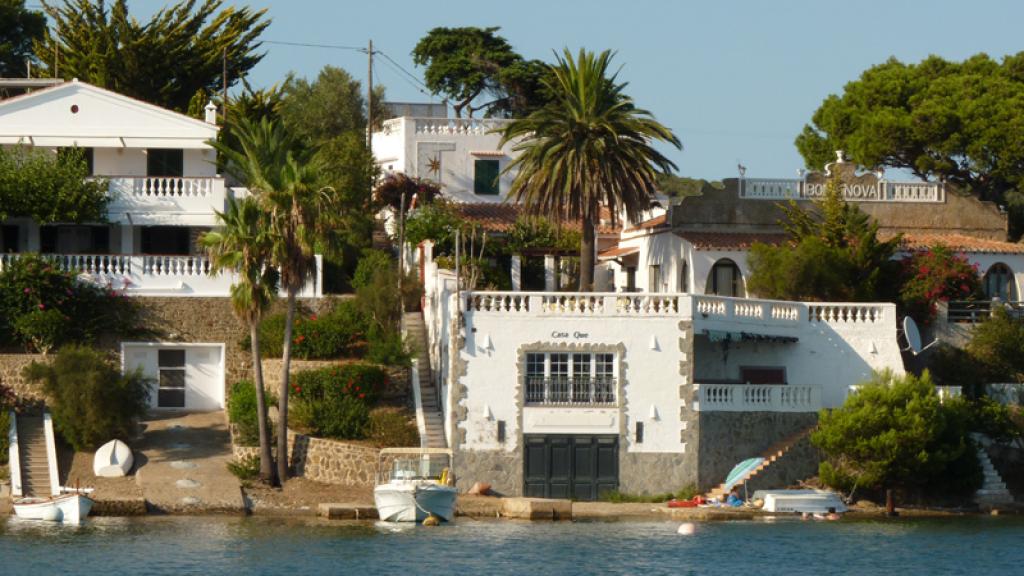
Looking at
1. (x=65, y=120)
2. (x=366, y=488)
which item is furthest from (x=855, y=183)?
(x=65, y=120)

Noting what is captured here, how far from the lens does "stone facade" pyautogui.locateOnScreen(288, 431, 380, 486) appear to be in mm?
49000

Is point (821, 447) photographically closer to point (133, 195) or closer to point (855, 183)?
point (855, 183)

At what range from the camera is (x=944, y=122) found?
70.3 meters

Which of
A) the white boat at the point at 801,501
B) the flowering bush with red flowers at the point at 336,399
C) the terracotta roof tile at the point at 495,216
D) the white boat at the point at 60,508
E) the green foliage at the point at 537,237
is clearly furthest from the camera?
the terracotta roof tile at the point at 495,216

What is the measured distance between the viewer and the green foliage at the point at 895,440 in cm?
4875

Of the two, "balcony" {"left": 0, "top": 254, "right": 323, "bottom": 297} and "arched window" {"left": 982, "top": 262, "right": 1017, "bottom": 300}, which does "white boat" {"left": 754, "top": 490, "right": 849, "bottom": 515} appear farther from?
"balcony" {"left": 0, "top": 254, "right": 323, "bottom": 297}

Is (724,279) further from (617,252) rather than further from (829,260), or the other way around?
(617,252)

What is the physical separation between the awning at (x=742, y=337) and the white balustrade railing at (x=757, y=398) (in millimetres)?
1387

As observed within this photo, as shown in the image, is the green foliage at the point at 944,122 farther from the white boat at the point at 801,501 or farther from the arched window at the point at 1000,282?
the white boat at the point at 801,501

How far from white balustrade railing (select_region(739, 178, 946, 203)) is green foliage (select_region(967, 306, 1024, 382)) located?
7.23 metres

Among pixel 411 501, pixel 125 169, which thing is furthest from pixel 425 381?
pixel 125 169

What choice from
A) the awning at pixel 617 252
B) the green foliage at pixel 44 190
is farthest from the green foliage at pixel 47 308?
the awning at pixel 617 252

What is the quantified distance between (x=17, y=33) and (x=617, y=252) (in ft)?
102

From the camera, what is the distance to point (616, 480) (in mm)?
49812
